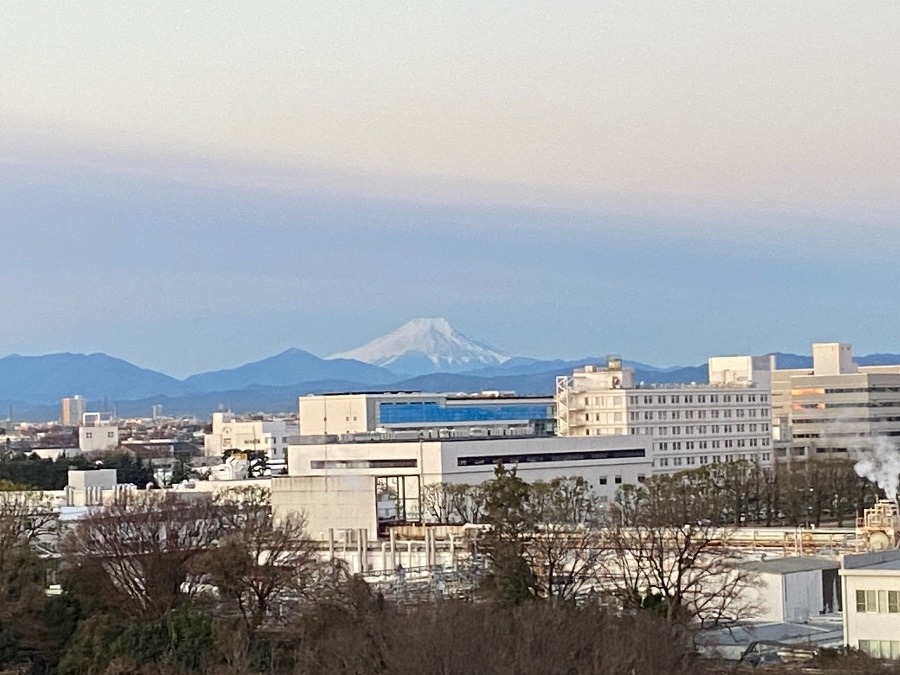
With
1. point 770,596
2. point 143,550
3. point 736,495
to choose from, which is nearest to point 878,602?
point 770,596

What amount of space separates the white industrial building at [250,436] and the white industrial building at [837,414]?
3400 centimetres

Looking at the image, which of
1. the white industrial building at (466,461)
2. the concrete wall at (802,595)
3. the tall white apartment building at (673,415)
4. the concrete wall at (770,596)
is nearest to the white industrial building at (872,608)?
the concrete wall at (770,596)

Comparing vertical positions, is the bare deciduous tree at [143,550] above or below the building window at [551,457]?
below

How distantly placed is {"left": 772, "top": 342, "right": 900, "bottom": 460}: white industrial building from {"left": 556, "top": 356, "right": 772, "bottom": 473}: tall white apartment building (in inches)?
246

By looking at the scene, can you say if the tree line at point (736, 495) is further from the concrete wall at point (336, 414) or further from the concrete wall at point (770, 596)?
the concrete wall at point (336, 414)

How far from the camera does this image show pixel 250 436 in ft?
474

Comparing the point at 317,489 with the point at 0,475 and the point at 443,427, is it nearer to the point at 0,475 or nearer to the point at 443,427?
the point at 0,475

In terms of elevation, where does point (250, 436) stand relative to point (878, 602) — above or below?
above

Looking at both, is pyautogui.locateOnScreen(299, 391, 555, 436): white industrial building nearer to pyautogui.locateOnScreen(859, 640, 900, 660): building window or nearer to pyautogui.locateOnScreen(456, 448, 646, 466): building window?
pyautogui.locateOnScreen(456, 448, 646, 466): building window

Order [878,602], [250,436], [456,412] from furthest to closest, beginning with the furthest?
[250,436], [456,412], [878,602]

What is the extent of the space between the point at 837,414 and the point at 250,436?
49.1 metres

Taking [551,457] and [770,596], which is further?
[551,457]

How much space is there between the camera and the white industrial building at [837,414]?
111m

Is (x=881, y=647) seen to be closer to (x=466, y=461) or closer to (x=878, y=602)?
(x=878, y=602)
